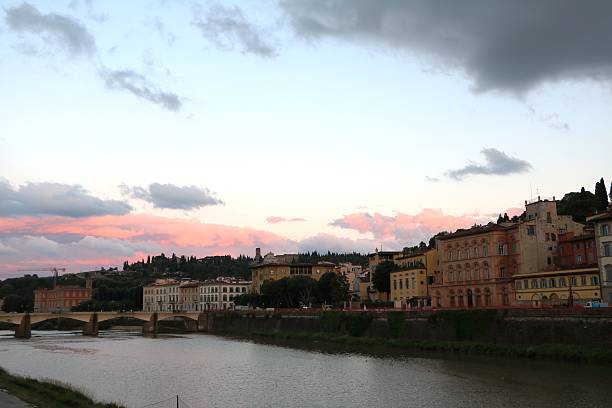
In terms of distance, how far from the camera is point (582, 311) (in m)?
48.7

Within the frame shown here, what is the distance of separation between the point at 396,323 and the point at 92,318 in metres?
69.9

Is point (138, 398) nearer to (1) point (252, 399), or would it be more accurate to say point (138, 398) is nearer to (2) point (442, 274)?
(1) point (252, 399)

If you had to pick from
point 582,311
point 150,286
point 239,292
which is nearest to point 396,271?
point 582,311

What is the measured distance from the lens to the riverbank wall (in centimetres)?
4809

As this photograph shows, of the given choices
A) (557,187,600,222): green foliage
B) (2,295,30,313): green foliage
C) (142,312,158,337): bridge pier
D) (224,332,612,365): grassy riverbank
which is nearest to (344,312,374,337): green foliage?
(224,332,612,365): grassy riverbank

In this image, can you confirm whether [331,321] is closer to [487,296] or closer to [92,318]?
[487,296]

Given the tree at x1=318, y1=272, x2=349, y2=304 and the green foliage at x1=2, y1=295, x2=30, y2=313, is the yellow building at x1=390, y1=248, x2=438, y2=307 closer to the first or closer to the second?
the tree at x1=318, y1=272, x2=349, y2=304

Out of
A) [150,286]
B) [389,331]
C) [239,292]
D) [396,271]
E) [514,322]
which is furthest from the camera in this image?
[150,286]

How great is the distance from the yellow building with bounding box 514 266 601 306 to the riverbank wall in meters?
8.89

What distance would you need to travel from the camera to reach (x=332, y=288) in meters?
110

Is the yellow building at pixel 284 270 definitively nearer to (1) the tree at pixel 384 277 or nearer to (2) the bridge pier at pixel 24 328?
(1) the tree at pixel 384 277

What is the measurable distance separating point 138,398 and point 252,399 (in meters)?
7.28

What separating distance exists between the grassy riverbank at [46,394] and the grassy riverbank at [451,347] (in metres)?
33.8

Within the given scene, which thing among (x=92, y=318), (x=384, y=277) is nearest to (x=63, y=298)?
(x=92, y=318)
